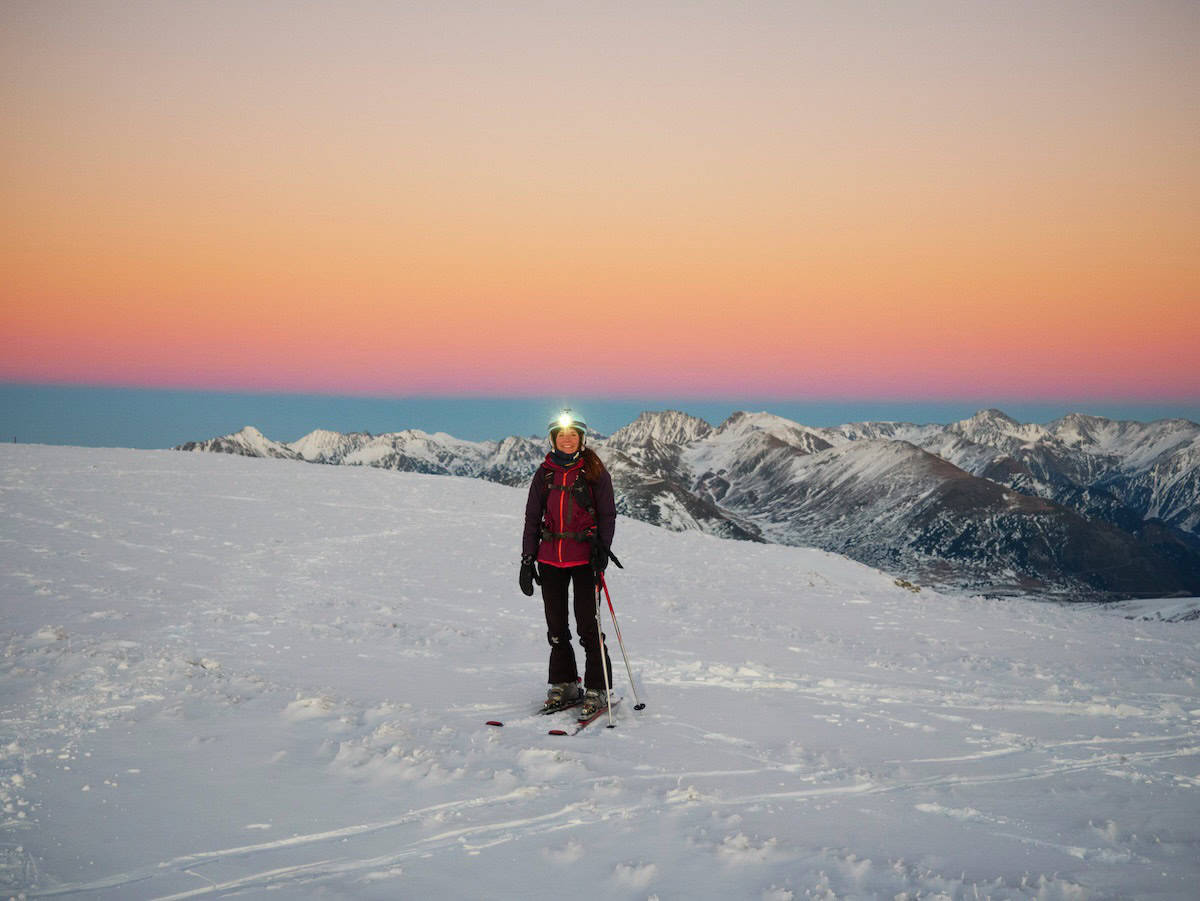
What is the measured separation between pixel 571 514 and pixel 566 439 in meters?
0.98

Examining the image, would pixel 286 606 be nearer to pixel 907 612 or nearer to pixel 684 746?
pixel 684 746

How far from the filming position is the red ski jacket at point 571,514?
30.4 ft

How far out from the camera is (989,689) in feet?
37.2

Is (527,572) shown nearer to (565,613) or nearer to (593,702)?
(565,613)

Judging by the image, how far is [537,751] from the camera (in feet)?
24.4

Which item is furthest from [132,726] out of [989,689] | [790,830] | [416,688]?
[989,689]

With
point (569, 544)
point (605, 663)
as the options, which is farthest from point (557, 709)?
point (569, 544)

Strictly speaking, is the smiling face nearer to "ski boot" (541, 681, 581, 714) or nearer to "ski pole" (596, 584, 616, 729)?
"ski pole" (596, 584, 616, 729)

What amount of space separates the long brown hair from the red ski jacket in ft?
0.16

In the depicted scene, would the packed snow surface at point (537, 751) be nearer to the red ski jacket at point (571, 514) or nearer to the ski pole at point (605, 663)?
the ski pole at point (605, 663)

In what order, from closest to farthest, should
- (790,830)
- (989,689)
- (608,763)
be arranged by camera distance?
(790,830) < (608,763) < (989,689)

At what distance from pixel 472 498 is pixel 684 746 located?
88.0 feet

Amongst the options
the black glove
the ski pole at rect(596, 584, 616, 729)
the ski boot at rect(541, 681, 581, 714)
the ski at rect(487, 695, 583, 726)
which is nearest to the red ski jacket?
the black glove

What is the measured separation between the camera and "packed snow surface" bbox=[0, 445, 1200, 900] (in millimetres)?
5215
